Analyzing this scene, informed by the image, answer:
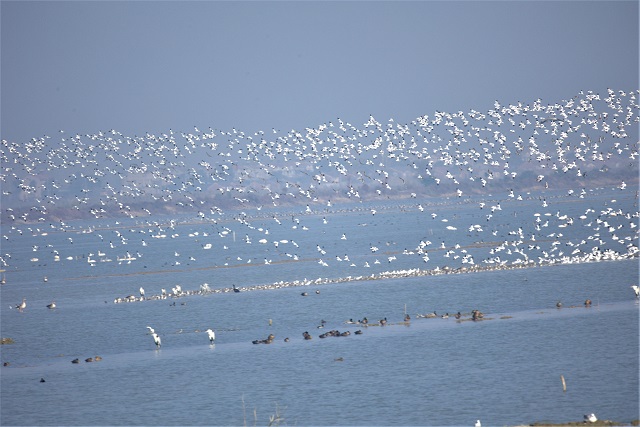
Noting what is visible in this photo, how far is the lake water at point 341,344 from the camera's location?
3238 centimetres

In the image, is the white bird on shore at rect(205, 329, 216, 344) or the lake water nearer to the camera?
the lake water

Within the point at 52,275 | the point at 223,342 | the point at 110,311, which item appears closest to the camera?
the point at 223,342

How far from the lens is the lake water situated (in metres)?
32.4

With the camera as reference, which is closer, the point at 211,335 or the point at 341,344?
the point at 341,344

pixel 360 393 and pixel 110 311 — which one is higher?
pixel 110 311

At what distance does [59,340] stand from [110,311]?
30.3ft

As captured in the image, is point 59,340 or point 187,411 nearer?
point 187,411

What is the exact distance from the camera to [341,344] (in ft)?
142

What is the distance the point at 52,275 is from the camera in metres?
93.2

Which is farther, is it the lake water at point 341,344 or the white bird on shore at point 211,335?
the white bird on shore at point 211,335

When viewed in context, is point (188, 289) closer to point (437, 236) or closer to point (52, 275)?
point (52, 275)

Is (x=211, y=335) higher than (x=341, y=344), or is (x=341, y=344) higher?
(x=211, y=335)

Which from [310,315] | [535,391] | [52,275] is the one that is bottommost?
[535,391]

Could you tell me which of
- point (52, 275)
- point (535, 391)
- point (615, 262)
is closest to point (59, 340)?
point (535, 391)
